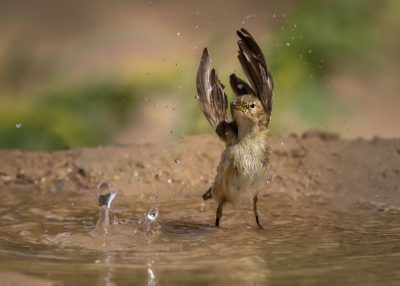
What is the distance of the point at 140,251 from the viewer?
5.41 metres

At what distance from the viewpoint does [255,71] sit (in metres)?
6.45

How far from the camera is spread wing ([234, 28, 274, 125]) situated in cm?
640

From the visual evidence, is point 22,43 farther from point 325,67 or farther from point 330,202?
point 330,202

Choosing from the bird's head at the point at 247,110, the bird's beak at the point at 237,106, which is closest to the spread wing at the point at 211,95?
the bird's head at the point at 247,110

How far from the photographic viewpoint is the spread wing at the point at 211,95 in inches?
255

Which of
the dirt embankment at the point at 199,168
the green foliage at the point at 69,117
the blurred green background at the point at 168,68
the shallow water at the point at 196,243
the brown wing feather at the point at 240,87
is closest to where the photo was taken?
the shallow water at the point at 196,243

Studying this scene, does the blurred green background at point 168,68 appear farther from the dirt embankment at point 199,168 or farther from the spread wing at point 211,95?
the spread wing at point 211,95

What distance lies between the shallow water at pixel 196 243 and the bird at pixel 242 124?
0.24 meters

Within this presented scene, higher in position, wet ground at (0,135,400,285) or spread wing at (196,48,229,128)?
spread wing at (196,48,229,128)

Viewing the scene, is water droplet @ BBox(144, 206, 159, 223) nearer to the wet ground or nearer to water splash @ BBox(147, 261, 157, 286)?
the wet ground

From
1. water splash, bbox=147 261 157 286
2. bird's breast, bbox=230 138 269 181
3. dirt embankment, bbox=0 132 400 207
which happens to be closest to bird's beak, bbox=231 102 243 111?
bird's breast, bbox=230 138 269 181

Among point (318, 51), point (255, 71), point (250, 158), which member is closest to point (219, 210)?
point (250, 158)

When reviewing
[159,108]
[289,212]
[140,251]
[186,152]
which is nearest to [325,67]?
[159,108]

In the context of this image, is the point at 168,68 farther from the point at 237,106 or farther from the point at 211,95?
the point at 237,106
